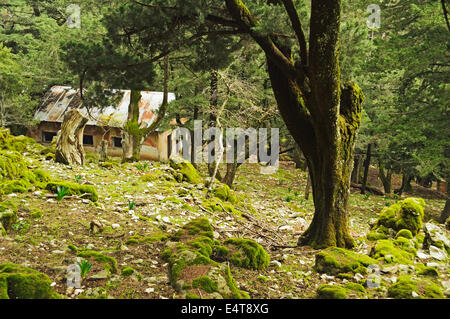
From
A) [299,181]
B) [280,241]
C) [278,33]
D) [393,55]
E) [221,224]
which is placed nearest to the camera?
[278,33]

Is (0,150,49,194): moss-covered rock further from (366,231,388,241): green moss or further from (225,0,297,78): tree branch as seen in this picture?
(366,231,388,241): green moss

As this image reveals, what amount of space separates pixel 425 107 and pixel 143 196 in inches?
472

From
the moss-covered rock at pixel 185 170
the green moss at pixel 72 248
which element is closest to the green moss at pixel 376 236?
the green moss at pixel 72 248

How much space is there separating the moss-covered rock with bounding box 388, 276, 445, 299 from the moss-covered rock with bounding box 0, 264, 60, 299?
4.00m

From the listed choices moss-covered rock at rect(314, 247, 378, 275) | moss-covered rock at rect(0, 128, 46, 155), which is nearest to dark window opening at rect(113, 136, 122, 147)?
moss-covered rock at rect(0, 128, 46, 155)

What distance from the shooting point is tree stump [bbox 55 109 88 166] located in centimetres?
1266

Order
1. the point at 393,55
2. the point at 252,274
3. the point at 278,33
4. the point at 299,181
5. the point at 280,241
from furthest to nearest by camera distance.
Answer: the point at 299,181
the point at 393,55
the point at 280,241
the point at 278,33
the point at 252,274

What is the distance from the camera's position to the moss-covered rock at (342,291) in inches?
168

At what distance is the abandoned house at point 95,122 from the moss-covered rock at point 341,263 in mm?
18420

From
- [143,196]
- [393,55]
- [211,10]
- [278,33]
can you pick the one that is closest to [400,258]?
[278,33]

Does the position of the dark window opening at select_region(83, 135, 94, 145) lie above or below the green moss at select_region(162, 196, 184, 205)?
above

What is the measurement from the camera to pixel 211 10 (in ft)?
20.7

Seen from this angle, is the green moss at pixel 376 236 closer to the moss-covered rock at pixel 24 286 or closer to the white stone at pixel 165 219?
the white stone at pixel 165 219
